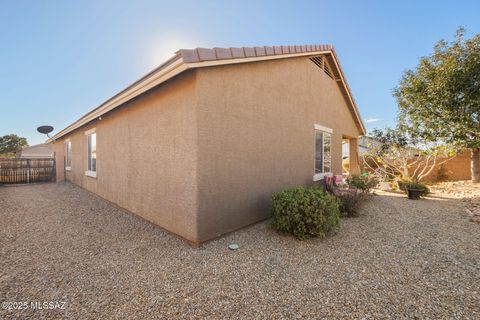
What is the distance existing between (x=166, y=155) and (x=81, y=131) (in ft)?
28.1

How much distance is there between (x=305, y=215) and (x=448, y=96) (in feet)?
43.9

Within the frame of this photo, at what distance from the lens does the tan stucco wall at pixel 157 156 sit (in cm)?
426

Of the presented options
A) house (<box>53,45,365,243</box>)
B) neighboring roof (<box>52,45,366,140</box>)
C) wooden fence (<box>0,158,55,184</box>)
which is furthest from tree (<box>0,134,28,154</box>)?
neighboring roof (<box>52,45,366,140</box>)

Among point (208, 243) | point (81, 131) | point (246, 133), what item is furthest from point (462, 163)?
point (81, 131)

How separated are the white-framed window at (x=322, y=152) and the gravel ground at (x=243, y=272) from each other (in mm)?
3266

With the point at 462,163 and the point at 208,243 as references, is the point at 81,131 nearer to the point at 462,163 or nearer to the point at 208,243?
the point at 208,243

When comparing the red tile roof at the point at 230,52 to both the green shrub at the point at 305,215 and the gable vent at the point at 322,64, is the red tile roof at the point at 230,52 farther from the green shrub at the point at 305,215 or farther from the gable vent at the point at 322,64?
the green shrub at the point at 305,215

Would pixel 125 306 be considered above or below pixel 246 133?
below

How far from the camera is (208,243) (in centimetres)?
429

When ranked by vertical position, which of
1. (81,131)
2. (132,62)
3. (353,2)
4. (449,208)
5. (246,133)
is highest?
(353,2)

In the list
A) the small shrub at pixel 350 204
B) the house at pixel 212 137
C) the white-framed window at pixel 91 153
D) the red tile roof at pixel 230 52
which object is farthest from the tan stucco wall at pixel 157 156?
the small shrub at pixel 350 204

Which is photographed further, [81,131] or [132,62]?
[81,131]

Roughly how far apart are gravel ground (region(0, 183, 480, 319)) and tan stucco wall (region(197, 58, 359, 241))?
702 mm

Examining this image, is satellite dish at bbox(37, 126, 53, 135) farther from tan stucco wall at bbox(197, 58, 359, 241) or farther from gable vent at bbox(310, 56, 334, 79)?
gable vent at bbox(310, 56, 334, 79)
